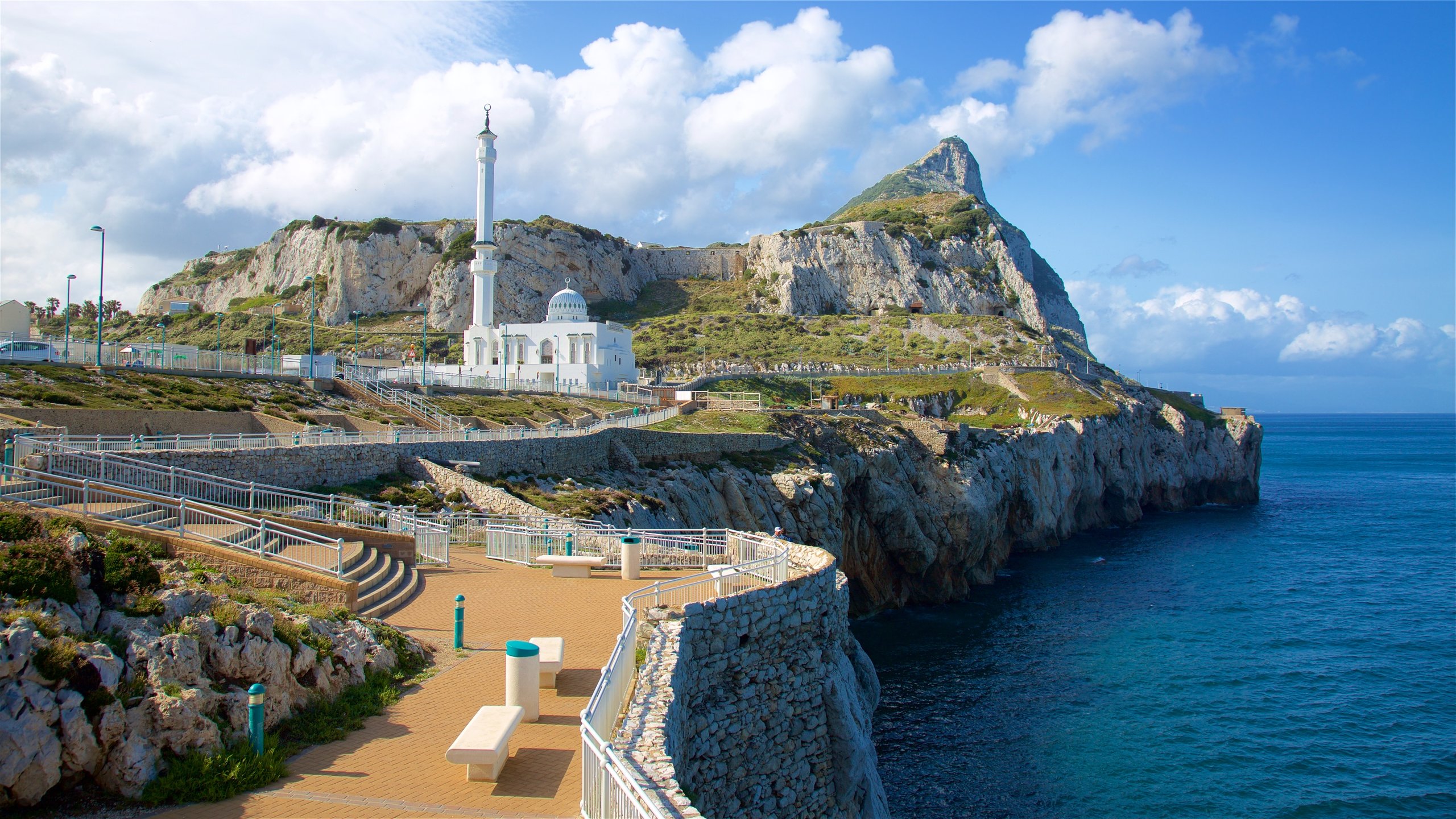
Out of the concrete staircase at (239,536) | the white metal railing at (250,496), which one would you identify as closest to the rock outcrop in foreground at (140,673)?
the concrete staircase at (239,536)

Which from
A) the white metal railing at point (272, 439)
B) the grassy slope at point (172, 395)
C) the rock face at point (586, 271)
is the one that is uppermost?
the rock face at point (586, 271)

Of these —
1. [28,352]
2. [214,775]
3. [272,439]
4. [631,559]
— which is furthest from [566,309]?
[214,775]

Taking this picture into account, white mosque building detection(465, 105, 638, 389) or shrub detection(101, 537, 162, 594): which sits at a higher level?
white mosque building detection(465, 105, 638, 389)

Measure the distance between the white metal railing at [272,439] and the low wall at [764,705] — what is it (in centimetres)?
1498

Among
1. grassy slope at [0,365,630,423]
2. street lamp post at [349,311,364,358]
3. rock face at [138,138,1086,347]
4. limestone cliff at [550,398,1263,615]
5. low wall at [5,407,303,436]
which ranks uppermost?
rock face at [138,138,1086,347]

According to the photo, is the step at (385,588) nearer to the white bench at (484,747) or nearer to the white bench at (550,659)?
the white bench at (550,659)

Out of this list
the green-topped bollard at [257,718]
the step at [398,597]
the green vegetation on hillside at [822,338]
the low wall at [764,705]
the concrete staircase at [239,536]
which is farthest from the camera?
the green vegetation on hillside at [822,338]

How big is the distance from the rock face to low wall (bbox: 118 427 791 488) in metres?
82.7

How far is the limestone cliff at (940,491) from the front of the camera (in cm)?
3616

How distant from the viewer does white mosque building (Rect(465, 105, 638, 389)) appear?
68.6m

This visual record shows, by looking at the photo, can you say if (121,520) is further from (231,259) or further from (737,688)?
(231,259)

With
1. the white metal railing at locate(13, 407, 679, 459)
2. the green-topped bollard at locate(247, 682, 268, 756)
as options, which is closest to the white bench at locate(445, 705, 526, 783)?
the green-topped bollard at locate(247, 682, 268, 756)

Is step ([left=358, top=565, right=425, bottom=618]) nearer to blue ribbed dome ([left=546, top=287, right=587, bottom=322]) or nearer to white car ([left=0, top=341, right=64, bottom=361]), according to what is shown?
white car ([left=0, top=341, right=64, bottom=361])

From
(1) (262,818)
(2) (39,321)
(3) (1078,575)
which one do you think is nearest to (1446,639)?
(3) (1078,575)
